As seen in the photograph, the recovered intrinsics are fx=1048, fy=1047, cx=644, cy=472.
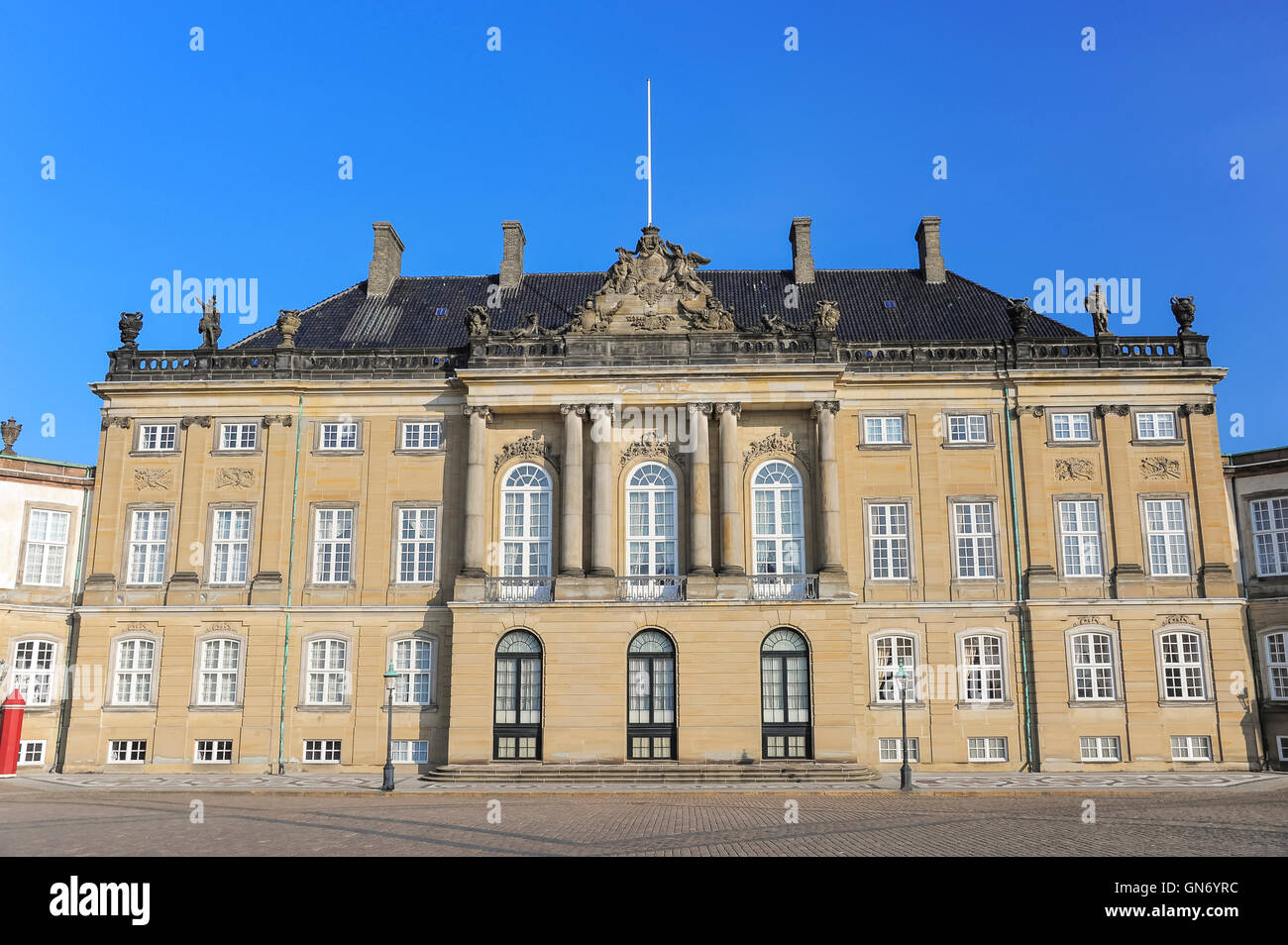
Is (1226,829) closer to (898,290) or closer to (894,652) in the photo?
(894,652)

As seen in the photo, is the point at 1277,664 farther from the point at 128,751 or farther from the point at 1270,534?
the point at 128,751

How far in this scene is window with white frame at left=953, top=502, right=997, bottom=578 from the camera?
1409 inches

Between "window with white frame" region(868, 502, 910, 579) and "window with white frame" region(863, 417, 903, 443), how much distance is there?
2343 millimetres

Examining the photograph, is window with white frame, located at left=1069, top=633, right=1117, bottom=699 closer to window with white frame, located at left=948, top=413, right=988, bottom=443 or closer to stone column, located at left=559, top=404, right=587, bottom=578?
window with white frame, located at left=948, top=413, right=988, bottom=443

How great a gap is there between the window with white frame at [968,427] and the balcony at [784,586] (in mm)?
7646

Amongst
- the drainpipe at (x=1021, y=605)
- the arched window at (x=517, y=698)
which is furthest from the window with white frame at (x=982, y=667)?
the arched window at (x=517, y=698)

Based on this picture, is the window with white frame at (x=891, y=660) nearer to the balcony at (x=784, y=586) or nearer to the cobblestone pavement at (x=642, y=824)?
the balcony at (x=784, y=586)

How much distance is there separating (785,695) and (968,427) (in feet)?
38.2

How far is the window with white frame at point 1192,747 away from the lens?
33750mm

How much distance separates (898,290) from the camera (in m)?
43.2

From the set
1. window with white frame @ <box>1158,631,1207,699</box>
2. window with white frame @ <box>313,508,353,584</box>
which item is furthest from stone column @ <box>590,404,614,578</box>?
window with white frame @ <box>1158,631,1207,699</box>

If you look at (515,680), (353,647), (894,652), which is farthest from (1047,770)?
(353,647)

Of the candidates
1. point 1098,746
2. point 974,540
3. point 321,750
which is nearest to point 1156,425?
point 974,540
